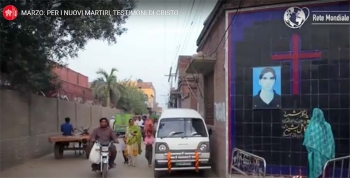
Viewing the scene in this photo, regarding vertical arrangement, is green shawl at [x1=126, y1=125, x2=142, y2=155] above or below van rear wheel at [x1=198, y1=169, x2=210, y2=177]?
above

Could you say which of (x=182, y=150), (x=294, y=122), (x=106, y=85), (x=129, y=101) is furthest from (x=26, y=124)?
(x=129, y=101)

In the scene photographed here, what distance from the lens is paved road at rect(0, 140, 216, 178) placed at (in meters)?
11.0

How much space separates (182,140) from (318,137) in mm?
4443

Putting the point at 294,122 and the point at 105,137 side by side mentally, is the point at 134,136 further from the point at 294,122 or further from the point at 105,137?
the point at 294,122

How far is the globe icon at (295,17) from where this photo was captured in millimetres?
9242

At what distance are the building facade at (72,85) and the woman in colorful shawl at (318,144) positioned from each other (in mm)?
18786

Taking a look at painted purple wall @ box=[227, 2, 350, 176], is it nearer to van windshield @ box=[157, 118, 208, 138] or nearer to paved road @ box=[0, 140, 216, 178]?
van windshield @ box=[157, 118, 208, 138]

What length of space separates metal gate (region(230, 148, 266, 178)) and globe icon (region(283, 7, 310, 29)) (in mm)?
3311

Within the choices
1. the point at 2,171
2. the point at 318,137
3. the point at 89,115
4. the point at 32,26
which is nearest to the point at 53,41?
the point at 32,26

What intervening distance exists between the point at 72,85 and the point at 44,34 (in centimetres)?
1753

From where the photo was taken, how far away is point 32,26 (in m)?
11.6

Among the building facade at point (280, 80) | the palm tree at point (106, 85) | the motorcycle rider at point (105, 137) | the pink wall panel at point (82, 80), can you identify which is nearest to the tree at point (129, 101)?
the palm tree at point (106, 85)

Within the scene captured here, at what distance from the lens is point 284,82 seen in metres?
9.32

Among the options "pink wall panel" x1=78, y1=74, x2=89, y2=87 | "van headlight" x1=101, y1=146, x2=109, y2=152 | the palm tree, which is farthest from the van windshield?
the palm tree
